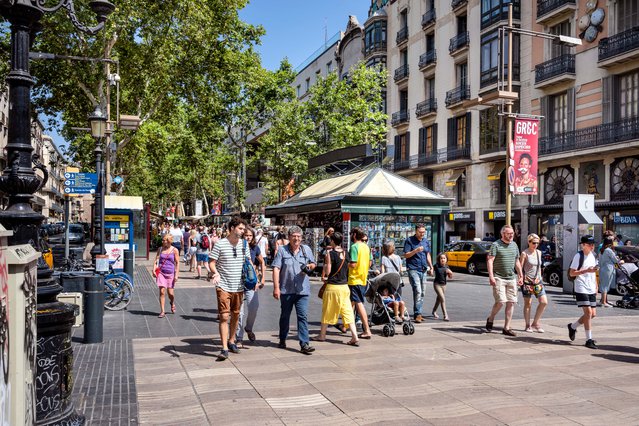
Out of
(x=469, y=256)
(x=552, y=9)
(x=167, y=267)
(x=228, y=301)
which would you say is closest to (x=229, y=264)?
(x=228, y=301)

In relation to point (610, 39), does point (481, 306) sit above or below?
below

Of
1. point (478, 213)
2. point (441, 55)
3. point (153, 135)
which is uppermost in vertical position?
point (441, 55)

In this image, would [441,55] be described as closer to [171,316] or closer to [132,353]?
[171,316]

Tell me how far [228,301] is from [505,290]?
15.2 feet

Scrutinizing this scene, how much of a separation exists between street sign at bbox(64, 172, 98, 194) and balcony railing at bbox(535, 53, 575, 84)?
2295 cm

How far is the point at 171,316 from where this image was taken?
36.8 ft

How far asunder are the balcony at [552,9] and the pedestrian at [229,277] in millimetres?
26735

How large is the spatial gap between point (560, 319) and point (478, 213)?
2528 centimetres

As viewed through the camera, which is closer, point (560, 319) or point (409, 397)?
point (409, 397)

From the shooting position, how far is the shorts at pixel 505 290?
9.56 m

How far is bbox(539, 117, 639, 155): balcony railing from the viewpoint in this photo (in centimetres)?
2580

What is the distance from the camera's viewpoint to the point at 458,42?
37.6 metres

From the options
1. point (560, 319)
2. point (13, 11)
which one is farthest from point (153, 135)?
point (13, 11)

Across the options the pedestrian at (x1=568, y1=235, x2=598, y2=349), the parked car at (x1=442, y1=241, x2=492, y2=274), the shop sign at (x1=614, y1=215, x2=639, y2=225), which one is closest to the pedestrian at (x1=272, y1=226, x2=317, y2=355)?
the pedestrian at (x1=568, y1=235, x2=598, y2=349)
